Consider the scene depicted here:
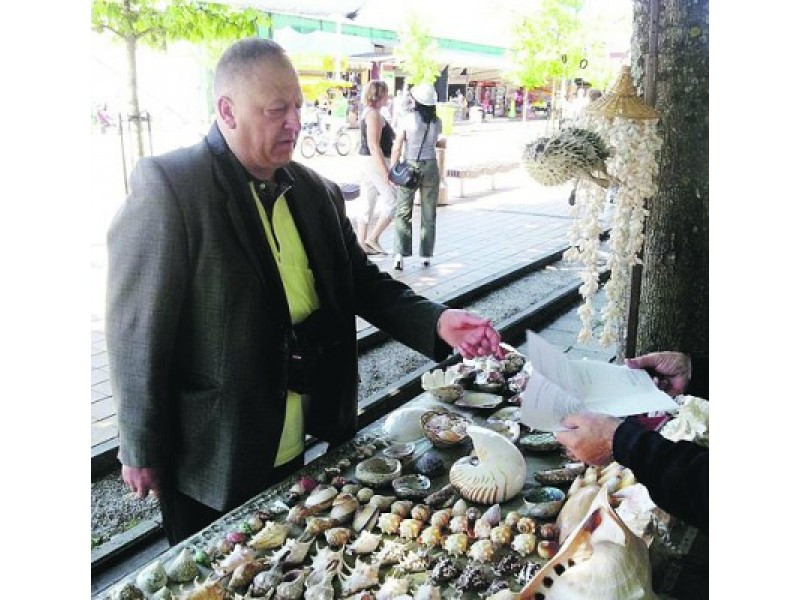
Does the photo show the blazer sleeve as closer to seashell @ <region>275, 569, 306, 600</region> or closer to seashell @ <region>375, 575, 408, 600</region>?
seashell @ <region>275, 569, 306, 600</region>

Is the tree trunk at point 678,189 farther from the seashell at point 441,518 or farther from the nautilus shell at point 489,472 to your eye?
the seashell at point 441,518

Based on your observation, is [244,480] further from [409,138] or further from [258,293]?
[409,138]

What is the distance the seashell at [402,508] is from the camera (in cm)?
148

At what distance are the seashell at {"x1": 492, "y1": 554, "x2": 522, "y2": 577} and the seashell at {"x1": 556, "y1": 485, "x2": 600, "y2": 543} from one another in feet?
0.38

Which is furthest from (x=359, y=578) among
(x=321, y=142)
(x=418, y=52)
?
(x=321, y=142)

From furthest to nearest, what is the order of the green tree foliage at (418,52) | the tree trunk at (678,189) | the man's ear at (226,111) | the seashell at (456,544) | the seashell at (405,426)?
1. the green tree foliage at (418,52)
2. the tree trunk at (678,189)
3. the seashell at (405,426)
4. the man's ear at (226,111)
5. the seashell at (456,544)

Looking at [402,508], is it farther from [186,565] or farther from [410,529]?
[186,565]

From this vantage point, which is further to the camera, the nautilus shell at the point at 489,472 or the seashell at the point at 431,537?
the nautilus shell at the point at 489,472

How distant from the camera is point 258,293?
1.67m

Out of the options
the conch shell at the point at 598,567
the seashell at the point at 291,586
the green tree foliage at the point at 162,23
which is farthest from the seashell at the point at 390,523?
the green tree foliage at the point at 162,23

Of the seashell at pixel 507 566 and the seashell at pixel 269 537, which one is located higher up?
the seashell at pixel 269 537

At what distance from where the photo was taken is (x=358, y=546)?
1.39 metres

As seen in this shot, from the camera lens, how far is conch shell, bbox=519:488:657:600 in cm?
117
